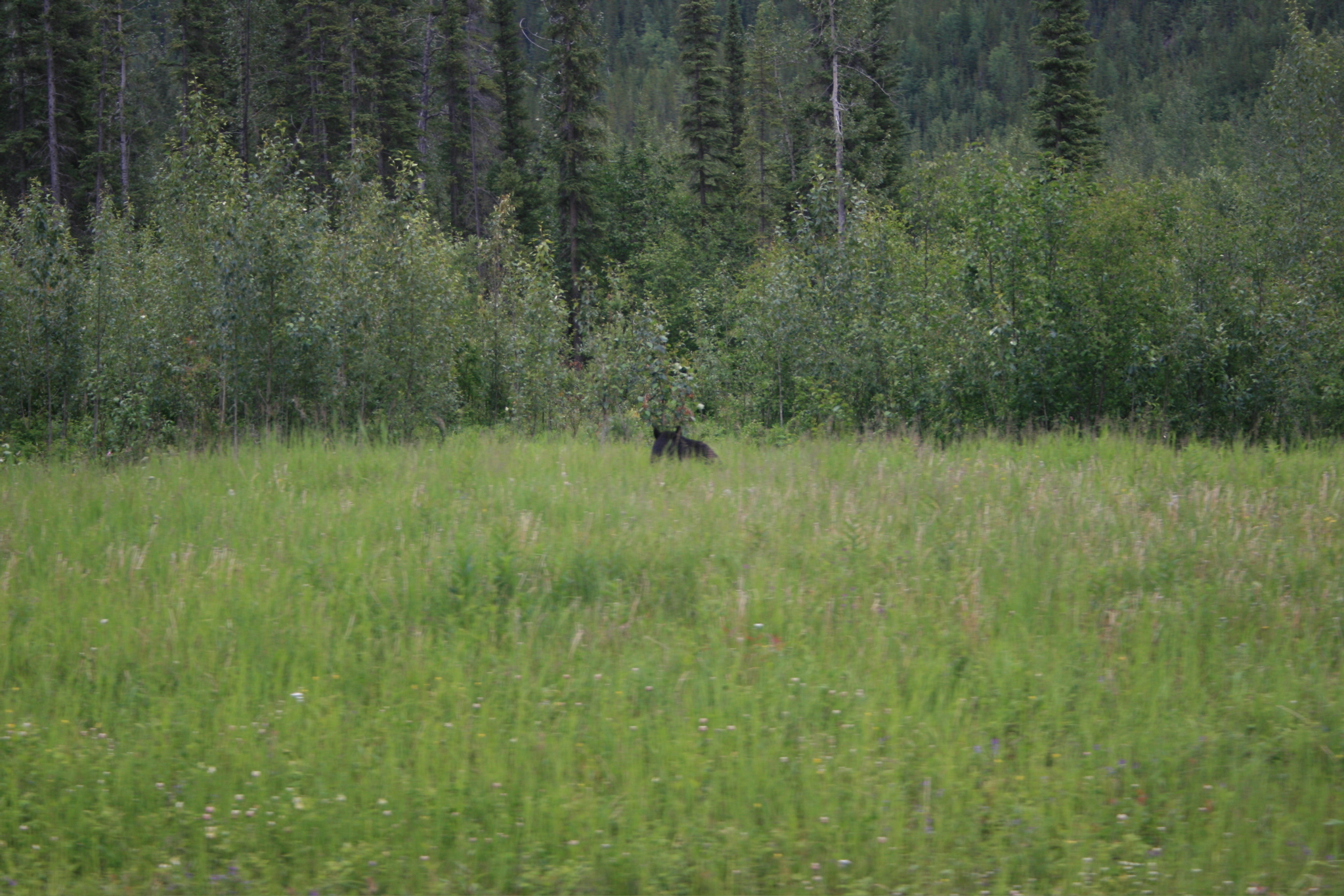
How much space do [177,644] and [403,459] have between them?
406cm

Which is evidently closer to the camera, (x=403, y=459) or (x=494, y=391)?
(x=403, y=459)

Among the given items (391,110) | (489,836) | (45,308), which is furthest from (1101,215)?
(391,110)

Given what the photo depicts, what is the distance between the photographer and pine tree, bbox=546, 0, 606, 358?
1543 inches

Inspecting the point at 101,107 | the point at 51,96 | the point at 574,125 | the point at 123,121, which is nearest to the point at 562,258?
the point at 574,125

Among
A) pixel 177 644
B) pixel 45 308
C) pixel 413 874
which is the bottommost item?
pixel 413 874

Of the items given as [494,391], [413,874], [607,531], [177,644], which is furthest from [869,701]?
[494,391]

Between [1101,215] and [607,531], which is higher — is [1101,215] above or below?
above

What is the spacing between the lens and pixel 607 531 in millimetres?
6434

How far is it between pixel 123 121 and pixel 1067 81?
43738mm

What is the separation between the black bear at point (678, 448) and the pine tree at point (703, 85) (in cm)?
4295

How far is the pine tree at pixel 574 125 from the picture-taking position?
39.2 metres

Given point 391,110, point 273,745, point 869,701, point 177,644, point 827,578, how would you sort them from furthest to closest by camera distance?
point 391,110, point 827,578, point 177,644, point 869,701, point 273,745

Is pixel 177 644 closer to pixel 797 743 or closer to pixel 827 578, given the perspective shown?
pixel 797 743

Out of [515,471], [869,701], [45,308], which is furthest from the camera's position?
[45,308]
